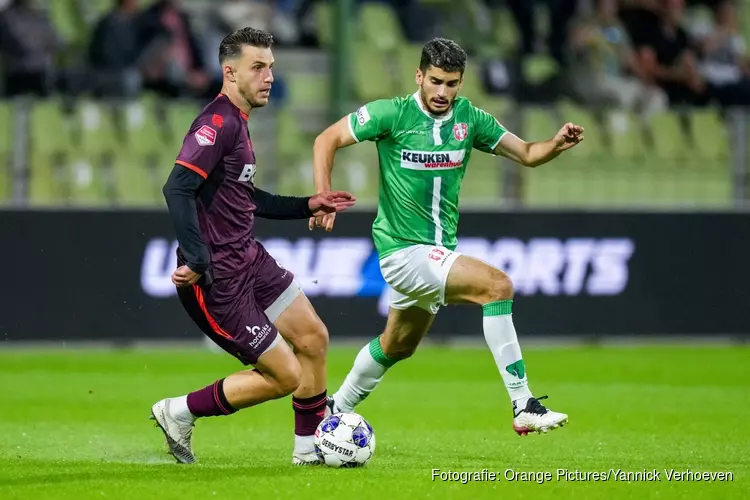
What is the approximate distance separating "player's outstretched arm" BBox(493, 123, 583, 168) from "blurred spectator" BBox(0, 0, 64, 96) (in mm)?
7683

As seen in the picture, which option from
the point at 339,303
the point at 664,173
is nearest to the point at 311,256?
the point at 339,303

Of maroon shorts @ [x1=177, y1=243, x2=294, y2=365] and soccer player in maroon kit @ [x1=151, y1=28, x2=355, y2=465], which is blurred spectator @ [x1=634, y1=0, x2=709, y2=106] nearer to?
soccer player in maroon kit @ [x1=151, y1=28, x2=355, y2=465]

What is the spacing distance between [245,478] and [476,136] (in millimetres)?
2692

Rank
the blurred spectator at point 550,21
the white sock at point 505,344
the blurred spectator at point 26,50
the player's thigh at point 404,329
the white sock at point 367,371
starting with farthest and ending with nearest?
the blurred spectator at point 550,21 → the blurred spectator at point 26,50 → the white sock at point 367,371 → the player's thigh at point 404,329 → the white sock at point 505,344

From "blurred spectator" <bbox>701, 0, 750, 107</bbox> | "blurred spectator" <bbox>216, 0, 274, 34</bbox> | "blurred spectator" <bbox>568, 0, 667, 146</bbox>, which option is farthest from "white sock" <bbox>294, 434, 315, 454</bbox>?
"blurred spectator" <bbox>701, 0, 750, 107</bbox>

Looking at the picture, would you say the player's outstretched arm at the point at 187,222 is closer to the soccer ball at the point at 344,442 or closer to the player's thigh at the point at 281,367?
the player's thigh at the point at 281,367

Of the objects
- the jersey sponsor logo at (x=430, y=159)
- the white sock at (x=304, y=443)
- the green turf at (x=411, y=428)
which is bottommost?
the green turf at (x=411, y=428)

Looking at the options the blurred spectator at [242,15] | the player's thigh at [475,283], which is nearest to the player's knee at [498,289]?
the player's thigh at [475,283]

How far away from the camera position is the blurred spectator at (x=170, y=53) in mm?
15477

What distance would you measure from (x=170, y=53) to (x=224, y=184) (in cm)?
883

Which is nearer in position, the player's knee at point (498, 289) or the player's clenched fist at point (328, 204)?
the player's clenched fist at point (328, 204)

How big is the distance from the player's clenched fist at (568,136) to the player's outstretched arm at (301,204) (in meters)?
1.39

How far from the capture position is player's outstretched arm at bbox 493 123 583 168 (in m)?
8.01

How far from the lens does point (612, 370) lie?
13.5 metres
